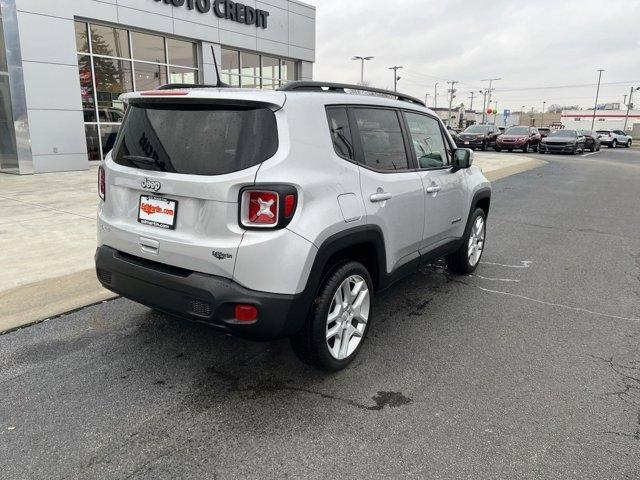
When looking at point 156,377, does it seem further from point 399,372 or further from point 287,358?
point 399,372

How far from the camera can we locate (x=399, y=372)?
10.9ft

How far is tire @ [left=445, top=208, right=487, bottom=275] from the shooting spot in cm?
516

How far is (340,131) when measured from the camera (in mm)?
3188

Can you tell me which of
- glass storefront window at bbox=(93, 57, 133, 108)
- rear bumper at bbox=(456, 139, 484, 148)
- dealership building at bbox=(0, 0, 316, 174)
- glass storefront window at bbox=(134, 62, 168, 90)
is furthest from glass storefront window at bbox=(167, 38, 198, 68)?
rear bumper at bbox=(456, 139, 484, 148)

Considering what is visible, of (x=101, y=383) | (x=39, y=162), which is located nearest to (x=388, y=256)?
(x=101, y=383)

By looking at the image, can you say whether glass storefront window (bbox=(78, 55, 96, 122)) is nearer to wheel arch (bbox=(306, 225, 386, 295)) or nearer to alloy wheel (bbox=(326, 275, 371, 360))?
wheel arch (bbox=(306, 225, 386, 295))

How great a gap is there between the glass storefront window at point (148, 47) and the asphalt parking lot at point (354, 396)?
13.9m

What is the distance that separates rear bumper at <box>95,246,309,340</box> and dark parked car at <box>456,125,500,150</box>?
28.1 m

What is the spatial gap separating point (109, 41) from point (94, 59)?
0.83 meters

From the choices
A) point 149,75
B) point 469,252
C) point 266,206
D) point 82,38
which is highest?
point 82,38

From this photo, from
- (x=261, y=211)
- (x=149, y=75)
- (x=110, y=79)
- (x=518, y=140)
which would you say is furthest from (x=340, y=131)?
(x=518, y=140)

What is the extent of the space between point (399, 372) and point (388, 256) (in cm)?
82

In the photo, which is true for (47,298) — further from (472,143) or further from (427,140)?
(472,143)

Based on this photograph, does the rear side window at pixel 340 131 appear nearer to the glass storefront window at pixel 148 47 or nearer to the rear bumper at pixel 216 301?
the rear bumper at pixel 216 301
